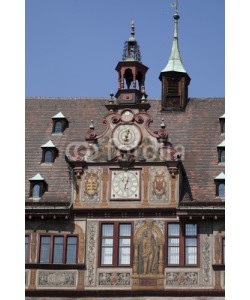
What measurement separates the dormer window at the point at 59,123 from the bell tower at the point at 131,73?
2838 mm

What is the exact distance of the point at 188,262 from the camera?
28.6 meters

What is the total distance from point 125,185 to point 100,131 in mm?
4261

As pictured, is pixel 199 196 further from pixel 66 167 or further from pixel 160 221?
pixel 66 167

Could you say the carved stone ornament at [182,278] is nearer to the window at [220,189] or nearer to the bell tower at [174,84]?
the window at [220,189]

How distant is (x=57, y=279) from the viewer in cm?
2888

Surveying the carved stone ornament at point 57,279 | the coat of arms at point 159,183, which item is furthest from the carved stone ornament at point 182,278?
the carved stone ornament at point 57,279

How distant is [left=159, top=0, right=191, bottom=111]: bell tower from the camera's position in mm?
35031

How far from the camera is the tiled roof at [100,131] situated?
3091cm

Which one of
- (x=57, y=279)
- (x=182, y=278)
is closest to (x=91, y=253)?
(x=57, y=279)

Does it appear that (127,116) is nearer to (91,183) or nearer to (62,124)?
(91,183)

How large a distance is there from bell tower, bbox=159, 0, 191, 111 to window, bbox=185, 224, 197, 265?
7.51 m

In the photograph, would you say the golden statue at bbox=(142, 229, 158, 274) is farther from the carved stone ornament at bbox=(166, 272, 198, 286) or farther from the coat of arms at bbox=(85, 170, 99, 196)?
the coat of arms at bbox=(85, 170, 99, 196)
